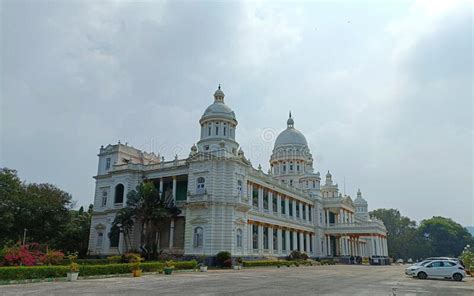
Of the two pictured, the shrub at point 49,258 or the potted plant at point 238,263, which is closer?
the shrub at point 49,258

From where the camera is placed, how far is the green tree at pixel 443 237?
341ft

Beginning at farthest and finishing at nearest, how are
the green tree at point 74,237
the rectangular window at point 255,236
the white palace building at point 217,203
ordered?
the green tree at point 74,237 → the rectangular window at point 255,236 → the white palace building at point 217,203

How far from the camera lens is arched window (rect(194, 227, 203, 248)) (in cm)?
4094

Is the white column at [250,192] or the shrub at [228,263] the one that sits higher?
the white column at [250,192]

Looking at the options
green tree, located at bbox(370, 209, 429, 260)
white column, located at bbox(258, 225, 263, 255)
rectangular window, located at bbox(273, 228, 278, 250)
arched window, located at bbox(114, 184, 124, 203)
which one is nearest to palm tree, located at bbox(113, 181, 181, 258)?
arched window, located at bbox(114, 184, 124, 203)

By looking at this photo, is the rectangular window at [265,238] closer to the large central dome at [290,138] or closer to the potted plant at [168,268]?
the potted plant at [168,268]

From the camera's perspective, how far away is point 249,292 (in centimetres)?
1716

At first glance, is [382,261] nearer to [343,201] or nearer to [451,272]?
[343,201]

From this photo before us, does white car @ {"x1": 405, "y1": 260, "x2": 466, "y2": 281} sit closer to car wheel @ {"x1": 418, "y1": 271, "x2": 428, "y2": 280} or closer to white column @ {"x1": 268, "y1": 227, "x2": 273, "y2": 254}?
car wheel @ {"x1": 418, "y1": 271, "x2": 428, "y2": 280}

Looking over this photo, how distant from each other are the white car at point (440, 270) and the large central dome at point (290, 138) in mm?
49438

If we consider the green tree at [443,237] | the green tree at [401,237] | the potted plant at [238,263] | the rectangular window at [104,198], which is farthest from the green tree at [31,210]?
the green tree at [443,237]

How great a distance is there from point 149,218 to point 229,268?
31.6 feet

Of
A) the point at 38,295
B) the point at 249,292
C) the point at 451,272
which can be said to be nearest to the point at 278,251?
the point at 451,272

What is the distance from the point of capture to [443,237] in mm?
105000
